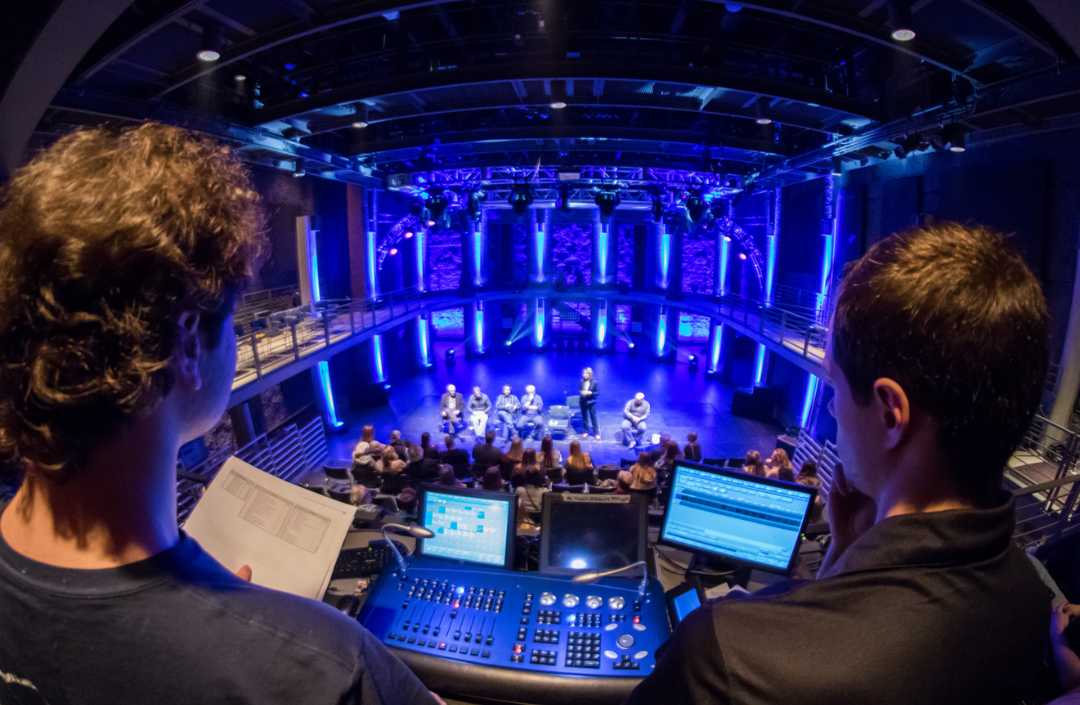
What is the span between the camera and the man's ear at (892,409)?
90 cm

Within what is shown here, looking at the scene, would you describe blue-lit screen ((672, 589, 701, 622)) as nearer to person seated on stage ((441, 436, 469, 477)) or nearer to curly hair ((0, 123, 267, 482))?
curly hair ((0, 123, 267, 482))

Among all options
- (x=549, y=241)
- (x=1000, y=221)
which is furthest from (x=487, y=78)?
(x=549, y=241)

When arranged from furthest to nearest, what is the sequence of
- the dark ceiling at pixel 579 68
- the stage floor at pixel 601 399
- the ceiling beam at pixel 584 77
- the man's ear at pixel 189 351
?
the stage floor at pixel 601 399
the ceiling beam at pixel 584 77
the dark ceiling at pixel 579 68
the man's ear at pixel 189 351

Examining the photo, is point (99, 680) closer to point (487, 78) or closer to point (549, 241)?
point (487, 78)

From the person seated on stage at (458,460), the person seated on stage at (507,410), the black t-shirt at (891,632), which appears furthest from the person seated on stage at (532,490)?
the person seated on stage at (507,410)

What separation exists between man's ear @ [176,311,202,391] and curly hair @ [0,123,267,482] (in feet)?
0.05

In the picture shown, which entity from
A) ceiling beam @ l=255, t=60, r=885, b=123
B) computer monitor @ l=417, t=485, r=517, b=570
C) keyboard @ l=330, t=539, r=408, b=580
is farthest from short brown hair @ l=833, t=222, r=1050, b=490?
ceiling beam @ l=255, t=60, r=885, b=123

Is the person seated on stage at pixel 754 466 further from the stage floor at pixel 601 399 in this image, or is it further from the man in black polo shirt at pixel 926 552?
the man in black polo shirt at pixel 926 552

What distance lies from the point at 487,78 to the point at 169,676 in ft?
20.2

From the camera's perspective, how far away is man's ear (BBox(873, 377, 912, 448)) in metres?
0.90

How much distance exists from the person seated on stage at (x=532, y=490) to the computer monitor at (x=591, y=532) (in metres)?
2.11

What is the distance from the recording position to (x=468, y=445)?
11742 mm

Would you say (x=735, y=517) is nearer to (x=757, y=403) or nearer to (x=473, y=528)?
(x=473, y=528)

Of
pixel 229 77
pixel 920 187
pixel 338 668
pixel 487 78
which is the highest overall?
pixel 229 77
